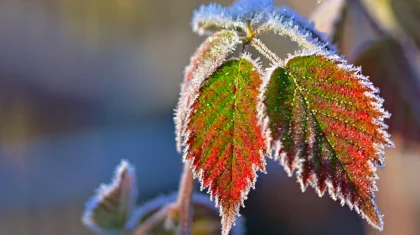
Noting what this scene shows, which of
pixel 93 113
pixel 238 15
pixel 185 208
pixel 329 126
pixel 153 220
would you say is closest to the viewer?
pixel 329 126

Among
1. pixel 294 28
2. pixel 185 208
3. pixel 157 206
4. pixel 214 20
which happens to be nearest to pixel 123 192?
pixel 157 206

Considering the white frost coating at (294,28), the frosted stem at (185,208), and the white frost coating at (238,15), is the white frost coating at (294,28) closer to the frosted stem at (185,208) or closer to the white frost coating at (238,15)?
the white frost coating at (238,15)

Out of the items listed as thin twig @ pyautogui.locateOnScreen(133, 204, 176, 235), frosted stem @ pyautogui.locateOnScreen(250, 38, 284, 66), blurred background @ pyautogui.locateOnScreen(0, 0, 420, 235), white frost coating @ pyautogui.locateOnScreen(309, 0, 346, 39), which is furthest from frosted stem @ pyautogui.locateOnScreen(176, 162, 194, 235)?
blurred background @ pyautogui.locateOnScreen(0, 0, 420, 235)

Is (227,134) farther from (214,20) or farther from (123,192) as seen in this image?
(123,192)

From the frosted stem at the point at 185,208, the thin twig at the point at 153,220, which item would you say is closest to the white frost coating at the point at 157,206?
the thin twig at the point at 153,220

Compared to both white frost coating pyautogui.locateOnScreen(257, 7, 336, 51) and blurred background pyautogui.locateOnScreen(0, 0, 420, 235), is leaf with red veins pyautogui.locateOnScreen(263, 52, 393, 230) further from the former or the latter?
blurred background pyautogui.locateOnScreen(0, 0, 420, 235)

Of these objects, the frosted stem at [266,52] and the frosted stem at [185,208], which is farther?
the frosted stem at [185,208]

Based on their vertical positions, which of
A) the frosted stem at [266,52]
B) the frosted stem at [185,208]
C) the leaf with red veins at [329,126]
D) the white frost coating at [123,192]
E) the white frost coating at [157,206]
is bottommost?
the leaf with red veins at [329,126]
